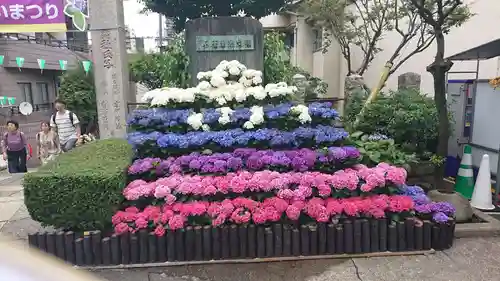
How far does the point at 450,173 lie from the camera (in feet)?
23.3

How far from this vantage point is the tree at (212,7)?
269 inches

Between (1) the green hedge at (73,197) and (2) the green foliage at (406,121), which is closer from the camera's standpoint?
(1) the green hedge at (73,197)

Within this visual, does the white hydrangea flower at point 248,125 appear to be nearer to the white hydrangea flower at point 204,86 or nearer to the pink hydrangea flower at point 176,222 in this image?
the white hydrangea flower at point 204,86

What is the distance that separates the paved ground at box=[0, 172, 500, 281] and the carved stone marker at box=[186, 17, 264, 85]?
3.55 metres

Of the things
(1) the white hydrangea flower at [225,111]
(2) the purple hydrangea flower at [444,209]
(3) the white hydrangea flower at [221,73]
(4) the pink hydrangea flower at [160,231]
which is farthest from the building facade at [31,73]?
(2) the purple hydrangea flower at [444,209]

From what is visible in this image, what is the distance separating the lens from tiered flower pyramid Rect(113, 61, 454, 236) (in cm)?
394

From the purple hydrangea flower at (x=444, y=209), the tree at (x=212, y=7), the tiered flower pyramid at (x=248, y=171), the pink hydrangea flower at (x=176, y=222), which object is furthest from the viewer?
the tree at (x=212, y=7)

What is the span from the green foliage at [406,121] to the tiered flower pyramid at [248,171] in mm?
1860

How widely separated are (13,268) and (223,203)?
293 centimetres

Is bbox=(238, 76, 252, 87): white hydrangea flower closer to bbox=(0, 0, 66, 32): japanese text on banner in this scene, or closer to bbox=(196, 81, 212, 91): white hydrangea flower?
bbox=(196, 81, 212, 91): white hydrangea flower

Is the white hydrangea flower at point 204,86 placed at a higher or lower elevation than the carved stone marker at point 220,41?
lower

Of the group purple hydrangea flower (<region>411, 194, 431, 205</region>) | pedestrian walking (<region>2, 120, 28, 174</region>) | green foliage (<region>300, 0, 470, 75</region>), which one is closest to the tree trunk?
purple hydrangea flower (<region>411, 194, 431, 205</region>)

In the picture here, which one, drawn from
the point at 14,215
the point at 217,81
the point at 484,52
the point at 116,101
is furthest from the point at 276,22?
the point at 14,215

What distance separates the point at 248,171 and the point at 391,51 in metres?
10.9
